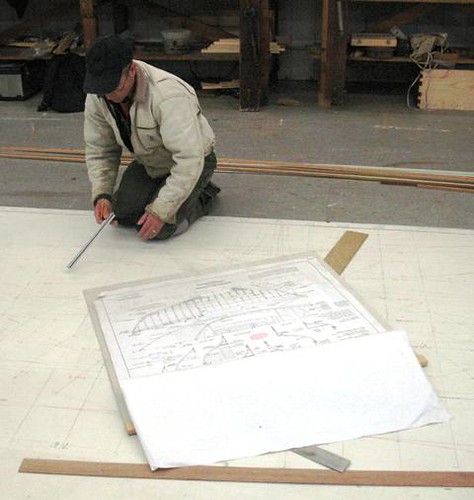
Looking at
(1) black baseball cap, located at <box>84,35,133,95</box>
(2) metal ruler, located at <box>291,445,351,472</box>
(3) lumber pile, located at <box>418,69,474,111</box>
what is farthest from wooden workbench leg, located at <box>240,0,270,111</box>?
(2) metal ruler, located at <box>291,445,351,472</box>

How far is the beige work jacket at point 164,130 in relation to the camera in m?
2.20

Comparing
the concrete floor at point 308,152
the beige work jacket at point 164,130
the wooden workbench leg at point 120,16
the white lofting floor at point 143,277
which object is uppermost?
the beige work jacket at point 164,130

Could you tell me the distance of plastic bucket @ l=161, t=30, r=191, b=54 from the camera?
454cm

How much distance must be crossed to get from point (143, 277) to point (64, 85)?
271 centimetres

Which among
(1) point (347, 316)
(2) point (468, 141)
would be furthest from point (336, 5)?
(1) point (347, 316)

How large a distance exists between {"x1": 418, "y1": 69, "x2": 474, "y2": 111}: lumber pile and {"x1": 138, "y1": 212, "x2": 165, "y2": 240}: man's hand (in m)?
2.55

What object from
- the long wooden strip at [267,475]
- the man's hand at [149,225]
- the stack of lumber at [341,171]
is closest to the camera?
the long wooden strip at [267,475]

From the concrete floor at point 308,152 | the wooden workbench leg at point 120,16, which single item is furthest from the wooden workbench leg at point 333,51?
the wooden workbench leg at point 120,16

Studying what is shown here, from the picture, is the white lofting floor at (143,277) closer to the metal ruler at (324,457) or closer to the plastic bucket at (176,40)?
the metal ruler at (324,457)

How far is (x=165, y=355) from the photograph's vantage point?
5.60 feet

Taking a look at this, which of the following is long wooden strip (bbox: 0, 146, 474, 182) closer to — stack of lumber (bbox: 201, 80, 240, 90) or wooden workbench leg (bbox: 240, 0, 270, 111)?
wooden workbench leg (bbox: 240, 0, 270, 111)

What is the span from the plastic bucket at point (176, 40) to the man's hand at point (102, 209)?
7.90ft

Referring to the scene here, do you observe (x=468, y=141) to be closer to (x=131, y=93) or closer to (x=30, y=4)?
(x=131, y=93)

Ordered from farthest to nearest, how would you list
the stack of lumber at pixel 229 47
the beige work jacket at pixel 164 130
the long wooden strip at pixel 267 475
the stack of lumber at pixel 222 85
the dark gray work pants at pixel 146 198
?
the stack of lumber at pixel 222 85, the stack of lumber at pixel 229 47, the dark gray work pants at pixel 146 198, the beige work jacket at pixel 164 130, the long wooden strip at pixel 267 475
